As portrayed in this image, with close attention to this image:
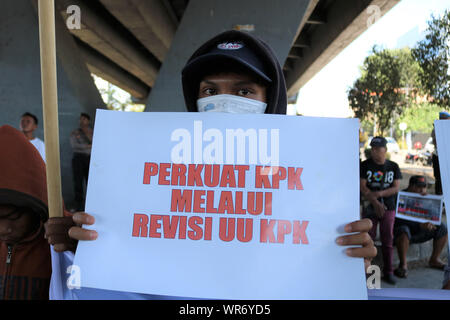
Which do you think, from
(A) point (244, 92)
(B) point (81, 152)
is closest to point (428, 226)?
(A) point (244, 92)

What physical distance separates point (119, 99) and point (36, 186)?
3188 cm

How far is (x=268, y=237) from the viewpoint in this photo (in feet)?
3.29

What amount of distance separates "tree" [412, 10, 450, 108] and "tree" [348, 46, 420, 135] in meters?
3.01

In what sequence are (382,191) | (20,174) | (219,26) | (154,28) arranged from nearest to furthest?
(20,174) < (382,191) < (219,26) < (154,28)

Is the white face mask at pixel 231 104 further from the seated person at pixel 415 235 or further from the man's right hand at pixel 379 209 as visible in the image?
the seated person at pixel 415 235

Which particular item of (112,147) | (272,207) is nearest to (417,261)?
(272,207)


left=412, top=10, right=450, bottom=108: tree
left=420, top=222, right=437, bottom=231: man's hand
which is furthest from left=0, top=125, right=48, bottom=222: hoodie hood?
left=412, top=10, right=450, bottom=108: tree

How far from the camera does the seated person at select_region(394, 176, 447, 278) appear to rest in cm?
420

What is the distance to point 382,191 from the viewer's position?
425 centimetres

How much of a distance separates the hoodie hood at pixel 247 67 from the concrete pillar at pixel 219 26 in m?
4.71

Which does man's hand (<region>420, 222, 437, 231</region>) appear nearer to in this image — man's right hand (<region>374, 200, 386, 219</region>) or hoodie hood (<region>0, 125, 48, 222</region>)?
man's right hand (<region>374, 200, 386, 219</region>)

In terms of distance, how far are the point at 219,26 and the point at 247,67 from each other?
5.35 meters

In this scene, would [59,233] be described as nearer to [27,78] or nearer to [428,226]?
[428,226]

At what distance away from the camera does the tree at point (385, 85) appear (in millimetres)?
11008
